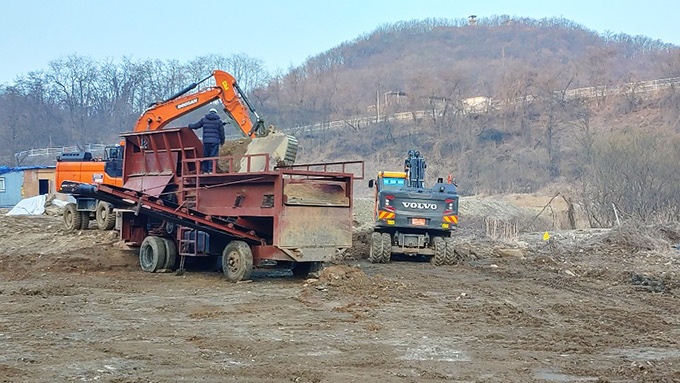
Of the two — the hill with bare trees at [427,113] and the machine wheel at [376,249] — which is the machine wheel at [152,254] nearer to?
the machine wheel at [376,249]

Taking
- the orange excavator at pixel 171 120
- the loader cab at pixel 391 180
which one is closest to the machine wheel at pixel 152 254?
the orange excavator at pixel 171 120

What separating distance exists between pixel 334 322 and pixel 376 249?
897 centimetres

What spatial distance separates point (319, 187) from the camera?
14609mm

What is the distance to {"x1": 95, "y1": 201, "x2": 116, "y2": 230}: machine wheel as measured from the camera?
20656mm

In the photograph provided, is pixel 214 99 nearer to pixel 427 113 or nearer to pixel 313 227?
pixel 313 227

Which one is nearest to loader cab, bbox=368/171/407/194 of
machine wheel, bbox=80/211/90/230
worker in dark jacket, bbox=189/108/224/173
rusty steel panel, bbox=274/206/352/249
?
worker in dark jacket, bbox=189/108/224/173

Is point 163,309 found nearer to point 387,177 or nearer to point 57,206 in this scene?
point 387,177

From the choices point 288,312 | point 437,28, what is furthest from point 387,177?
point 437,28

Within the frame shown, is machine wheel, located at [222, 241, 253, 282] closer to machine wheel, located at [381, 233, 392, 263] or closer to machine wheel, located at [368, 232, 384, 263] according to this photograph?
machine wheel, located at [368, 232, 384, 263]

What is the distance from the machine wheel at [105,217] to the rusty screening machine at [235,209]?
4.30 metres

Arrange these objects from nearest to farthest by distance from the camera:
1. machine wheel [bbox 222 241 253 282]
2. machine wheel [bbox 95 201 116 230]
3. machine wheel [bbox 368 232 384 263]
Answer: machine wheel [bbox 222 241 253 282], machine wheel [bbox 368 232 384 263], machine wheel [bbox 95 201 116 230]

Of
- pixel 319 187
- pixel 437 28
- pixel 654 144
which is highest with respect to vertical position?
pixel 437 28

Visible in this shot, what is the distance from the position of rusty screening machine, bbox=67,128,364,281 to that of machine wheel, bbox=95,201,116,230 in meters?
4.30

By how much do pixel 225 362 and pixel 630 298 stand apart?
7.99 m
